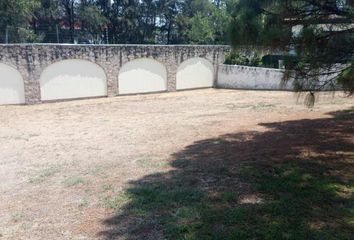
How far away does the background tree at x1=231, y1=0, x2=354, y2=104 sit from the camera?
14.2ft

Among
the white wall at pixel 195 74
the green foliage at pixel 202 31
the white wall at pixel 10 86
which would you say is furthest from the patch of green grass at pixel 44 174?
the green foliage at pixel 202 31

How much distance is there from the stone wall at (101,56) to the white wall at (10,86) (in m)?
0.16

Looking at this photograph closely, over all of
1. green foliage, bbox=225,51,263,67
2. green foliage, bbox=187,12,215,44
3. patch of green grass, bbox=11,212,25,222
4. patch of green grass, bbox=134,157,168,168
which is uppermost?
green foliage, bbox=187,12,215,44

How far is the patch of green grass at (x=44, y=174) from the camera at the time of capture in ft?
17.1

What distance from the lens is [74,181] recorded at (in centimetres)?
506

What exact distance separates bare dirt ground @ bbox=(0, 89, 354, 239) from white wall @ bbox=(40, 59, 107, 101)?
633mm

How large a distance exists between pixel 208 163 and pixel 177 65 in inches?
492

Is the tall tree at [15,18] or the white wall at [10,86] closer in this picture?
the white wall at [10,86]

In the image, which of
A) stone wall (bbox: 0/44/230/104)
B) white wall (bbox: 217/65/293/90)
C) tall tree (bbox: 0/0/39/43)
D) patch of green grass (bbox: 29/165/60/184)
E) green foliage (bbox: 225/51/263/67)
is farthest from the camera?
tall tree (bbox: 0/0/39/43)

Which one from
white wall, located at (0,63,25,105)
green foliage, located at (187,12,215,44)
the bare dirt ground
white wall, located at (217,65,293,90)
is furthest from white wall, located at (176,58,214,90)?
green foliage, located at (187,12,215,44)

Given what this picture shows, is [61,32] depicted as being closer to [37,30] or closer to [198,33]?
[37,30]

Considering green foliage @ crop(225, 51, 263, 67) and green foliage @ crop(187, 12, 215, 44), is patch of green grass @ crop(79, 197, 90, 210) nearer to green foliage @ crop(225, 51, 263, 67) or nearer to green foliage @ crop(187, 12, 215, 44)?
green foliage @ crop(225, 51, 263, 67)

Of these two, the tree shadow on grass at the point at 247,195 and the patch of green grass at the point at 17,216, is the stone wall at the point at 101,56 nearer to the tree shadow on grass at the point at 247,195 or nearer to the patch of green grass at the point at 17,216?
the tree shadow on grass at the point at 247,195

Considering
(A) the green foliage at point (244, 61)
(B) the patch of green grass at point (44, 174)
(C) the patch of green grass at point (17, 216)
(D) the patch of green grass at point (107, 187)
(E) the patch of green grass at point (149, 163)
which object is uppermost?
(A) the green foliage at point (244, 61)
